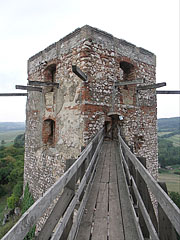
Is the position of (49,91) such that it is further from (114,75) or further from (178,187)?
(178,187)

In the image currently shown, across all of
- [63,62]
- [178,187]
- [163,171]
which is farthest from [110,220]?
[163,171]

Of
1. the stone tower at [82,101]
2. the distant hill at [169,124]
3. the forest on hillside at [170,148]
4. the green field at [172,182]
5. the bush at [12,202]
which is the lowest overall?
the green field at [172,182]

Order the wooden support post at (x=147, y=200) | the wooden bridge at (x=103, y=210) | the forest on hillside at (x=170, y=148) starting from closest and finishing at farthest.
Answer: the wooden bridge at (x=103, y=210)
the wooden support post at (x=147, y=200)
the forest on hillside at (x=170, y=148)

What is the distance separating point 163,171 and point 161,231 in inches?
1596

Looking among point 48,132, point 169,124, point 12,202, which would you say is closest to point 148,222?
point 48,132

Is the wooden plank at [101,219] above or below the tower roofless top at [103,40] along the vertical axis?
below

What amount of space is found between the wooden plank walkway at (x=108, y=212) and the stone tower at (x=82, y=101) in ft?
6.56

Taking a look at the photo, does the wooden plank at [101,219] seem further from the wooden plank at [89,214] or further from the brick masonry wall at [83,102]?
the brick masonry wall at [83,102]

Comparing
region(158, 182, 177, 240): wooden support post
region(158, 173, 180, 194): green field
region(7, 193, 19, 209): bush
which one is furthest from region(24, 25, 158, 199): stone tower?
region(158, 173, 180, 194): green field

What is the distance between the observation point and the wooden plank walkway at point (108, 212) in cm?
179

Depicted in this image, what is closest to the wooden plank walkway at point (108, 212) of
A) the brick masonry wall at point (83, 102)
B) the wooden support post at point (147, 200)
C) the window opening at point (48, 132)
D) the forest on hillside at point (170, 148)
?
the wooden support post at point (147, 200)

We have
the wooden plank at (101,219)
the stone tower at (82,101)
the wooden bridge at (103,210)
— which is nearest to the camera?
the wooden bridge at (103,210)

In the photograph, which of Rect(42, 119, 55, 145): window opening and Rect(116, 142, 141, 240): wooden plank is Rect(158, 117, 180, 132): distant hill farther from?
Rect(116, 142, 141, 240): wooden plank

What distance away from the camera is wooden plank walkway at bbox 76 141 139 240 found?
1.79m
